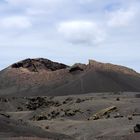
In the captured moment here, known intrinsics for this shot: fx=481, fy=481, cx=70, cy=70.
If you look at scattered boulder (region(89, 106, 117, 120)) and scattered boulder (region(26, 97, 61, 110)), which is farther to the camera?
scattered boulder (region(26, 97, 61, 110))

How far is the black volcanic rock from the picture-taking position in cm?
7869

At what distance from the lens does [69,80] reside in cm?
6712

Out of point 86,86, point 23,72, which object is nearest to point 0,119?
point 86,86

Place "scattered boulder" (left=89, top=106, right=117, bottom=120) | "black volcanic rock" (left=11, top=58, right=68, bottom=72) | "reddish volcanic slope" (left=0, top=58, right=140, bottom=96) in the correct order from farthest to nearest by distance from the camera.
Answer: "black volcanic rock" (left=11, top=58, right=68, bottom=72), "reddish volcanic slope" (left=0, top=58, right=140, bottom=96), "scattered boulder" (left=89, top=106, right=117, bottom=120)

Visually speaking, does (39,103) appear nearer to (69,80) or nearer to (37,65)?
(69,80)

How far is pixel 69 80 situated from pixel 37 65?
14290mm

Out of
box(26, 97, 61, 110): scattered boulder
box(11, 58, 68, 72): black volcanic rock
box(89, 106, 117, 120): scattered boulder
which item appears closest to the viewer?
box(89, 106, 117, 120): scattered boulder

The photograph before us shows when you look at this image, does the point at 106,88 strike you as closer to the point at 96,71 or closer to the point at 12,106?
the point at 96,71

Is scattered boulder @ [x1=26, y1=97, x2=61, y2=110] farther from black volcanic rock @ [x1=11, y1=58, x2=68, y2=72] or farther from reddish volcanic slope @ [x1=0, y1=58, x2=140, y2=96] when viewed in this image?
black volcanic rock @ [x1=11, y1=58, x2=68, y2=72]

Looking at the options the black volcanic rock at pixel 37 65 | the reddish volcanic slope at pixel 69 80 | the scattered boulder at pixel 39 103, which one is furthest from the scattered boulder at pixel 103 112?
the black volcanic rock at pixel 37 65

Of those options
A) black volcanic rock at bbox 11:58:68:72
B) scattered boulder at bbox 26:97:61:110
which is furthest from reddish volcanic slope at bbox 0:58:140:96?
scattered boulder at bbox 26:97:61:110

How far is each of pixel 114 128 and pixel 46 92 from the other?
43187 mm

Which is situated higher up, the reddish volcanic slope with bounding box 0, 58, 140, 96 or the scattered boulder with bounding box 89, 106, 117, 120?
the reddish volcanic slope with bounding box 0, 58, 140, 96

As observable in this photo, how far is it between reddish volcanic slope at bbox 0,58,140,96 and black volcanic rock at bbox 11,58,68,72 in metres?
0.35
